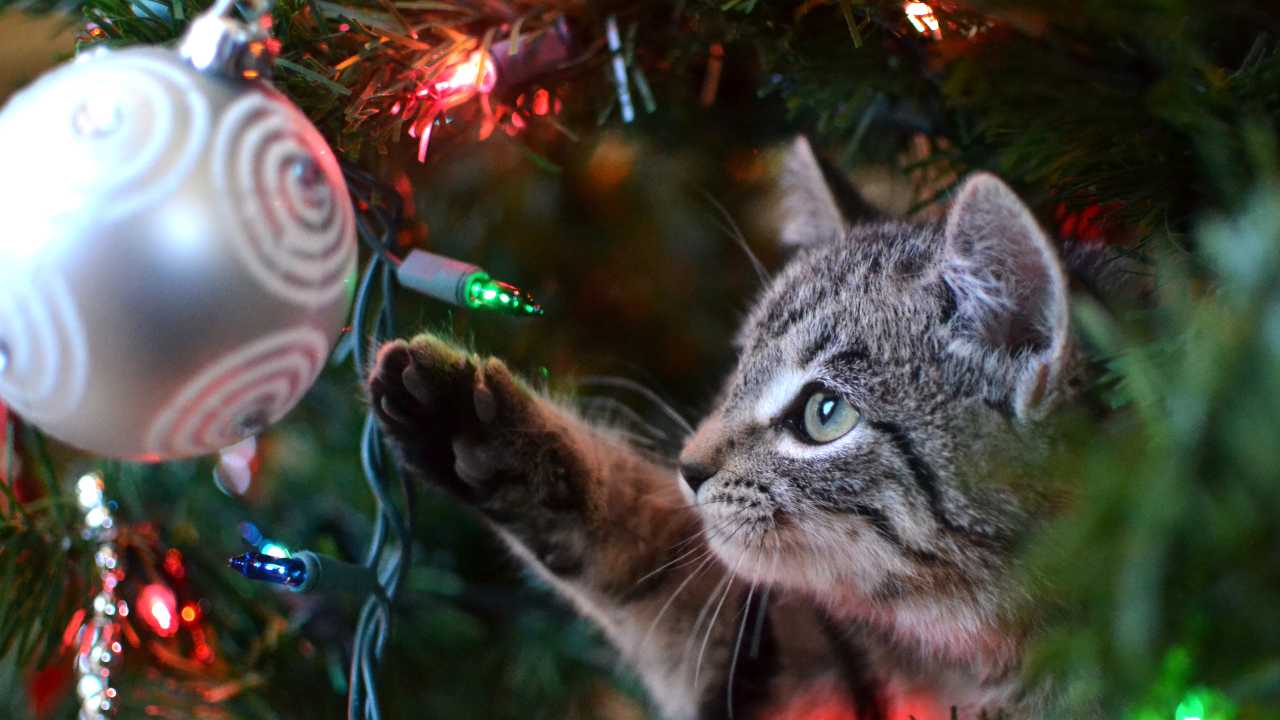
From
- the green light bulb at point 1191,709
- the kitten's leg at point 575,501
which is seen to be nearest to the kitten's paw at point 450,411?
the kitten's leg at point 575,501

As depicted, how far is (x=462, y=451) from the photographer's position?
0.60m

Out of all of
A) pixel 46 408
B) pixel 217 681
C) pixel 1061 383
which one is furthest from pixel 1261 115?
pixel 217 681

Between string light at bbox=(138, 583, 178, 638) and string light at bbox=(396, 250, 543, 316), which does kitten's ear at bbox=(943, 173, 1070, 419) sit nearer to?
string light at bbox=(396, 250, 543, 316)

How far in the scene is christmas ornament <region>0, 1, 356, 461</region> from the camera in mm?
339

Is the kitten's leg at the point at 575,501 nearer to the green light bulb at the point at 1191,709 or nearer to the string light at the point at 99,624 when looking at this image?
the string light at the point at 99,624

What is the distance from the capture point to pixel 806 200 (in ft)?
2.69

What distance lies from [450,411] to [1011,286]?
1.14 feet

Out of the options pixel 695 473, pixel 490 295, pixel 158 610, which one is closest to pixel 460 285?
pixel 490 295

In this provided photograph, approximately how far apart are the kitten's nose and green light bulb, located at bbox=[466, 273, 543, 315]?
0.74 ft

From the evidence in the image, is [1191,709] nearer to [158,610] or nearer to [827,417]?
[827,417]

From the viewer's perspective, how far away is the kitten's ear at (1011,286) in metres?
0.52

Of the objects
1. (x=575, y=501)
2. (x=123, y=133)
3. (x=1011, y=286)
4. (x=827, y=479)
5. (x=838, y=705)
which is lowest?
(x=838, y=705)

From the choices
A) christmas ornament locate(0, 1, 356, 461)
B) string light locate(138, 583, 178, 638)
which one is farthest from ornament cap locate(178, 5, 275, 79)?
string light locate(138, 583, 178, 638)

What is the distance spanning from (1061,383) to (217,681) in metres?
0.61
